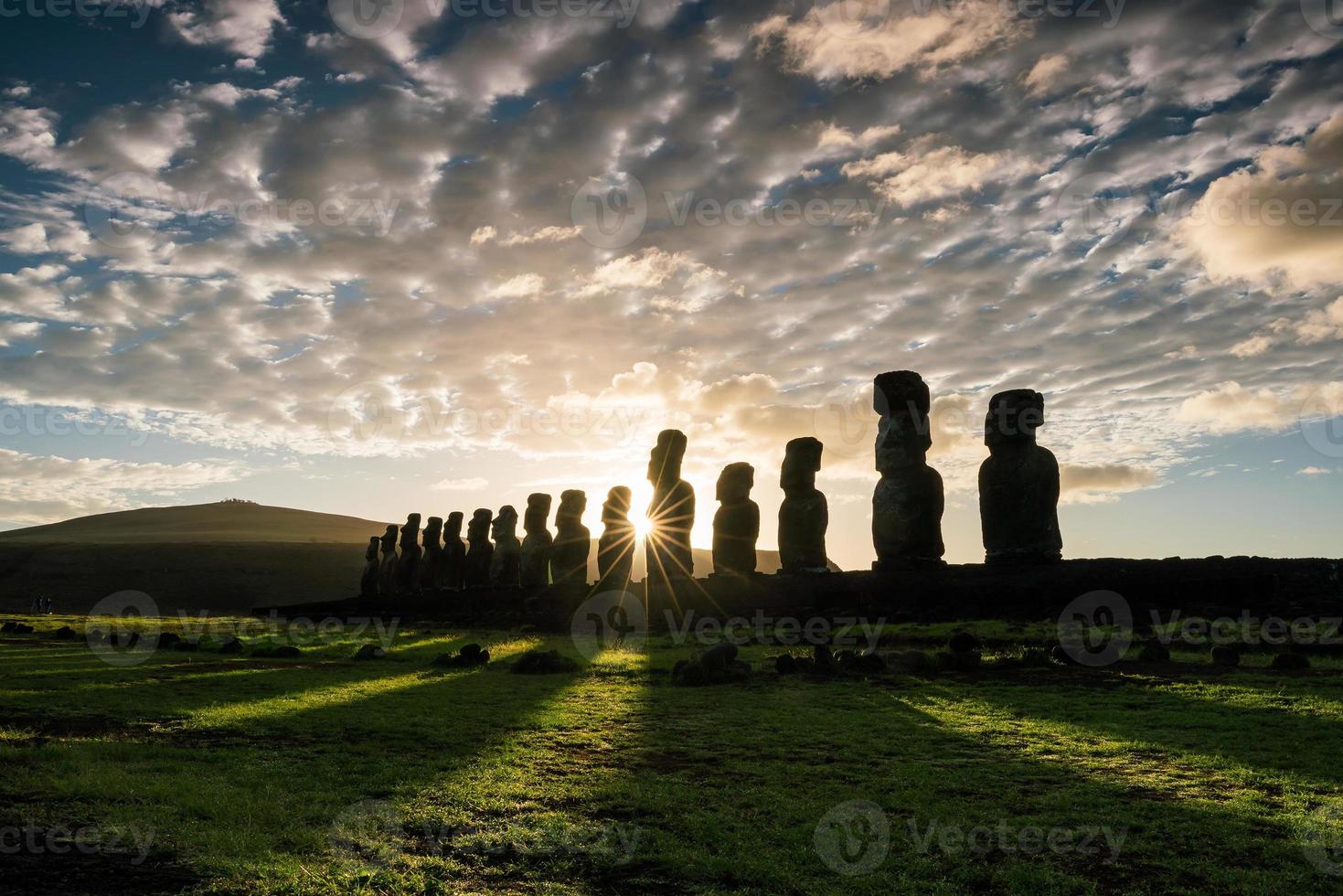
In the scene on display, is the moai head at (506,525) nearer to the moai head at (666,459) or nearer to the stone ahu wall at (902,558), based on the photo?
the stone ahu wall at (902,558)

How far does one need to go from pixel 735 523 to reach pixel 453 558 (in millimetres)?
24765

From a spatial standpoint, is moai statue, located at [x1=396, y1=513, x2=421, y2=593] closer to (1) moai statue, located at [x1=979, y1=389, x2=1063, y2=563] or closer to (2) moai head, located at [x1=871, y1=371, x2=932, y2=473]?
(2) moai head, located at [x1=871, y1=371, x2=932, y2=473]

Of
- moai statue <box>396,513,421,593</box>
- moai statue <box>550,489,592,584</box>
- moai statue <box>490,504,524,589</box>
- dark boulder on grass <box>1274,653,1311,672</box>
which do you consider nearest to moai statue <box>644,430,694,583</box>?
moai statue <box>550,489,592,584</box>

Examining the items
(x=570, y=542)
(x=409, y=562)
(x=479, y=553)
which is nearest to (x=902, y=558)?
(x=570, y=542)

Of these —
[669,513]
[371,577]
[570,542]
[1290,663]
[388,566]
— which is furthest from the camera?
[371,577]

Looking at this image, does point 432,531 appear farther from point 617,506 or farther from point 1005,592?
point 1005,592

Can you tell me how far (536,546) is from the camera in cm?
3759

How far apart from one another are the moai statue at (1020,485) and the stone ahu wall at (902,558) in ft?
0.09

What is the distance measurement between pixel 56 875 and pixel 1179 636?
1509 cm

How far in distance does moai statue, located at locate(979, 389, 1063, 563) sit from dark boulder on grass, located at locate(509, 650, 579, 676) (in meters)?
9.75

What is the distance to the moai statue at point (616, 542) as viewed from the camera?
27.9 metres

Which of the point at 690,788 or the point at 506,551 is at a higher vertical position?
the point at 506,551

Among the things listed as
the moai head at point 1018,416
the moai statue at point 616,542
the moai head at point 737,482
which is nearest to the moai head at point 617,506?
the moai statue at point 616,542

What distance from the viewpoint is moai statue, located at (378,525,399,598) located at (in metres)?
50.7
